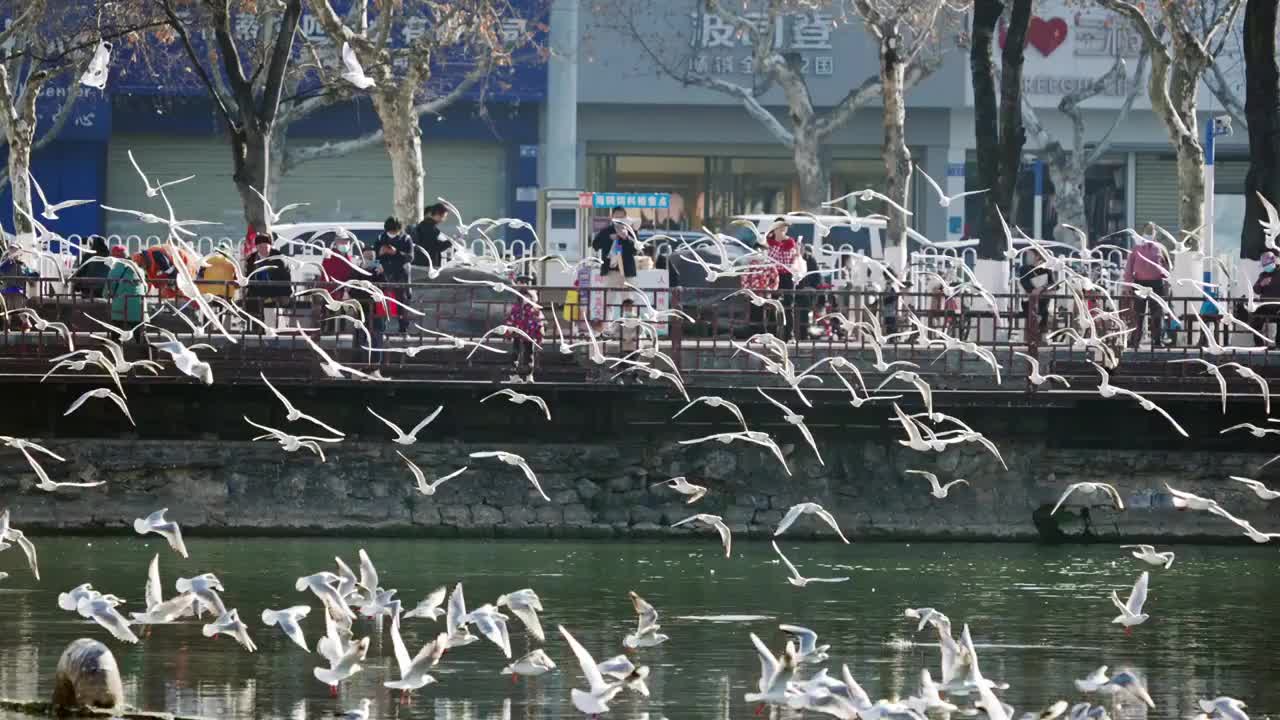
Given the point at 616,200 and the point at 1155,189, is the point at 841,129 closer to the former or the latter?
the point at 1155,189

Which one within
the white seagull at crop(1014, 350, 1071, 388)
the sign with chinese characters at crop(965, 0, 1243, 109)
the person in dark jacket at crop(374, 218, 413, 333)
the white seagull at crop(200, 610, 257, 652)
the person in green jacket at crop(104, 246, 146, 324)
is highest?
the sign with chinese characters at crop(965, 0, 1243, 109)

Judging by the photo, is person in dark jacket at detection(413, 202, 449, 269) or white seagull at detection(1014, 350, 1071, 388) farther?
person in dark jacket at detection(413, 202, 449, 269)

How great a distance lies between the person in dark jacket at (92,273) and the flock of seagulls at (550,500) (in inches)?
19.7

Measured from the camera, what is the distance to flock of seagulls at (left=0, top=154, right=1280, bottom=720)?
11.6 meters

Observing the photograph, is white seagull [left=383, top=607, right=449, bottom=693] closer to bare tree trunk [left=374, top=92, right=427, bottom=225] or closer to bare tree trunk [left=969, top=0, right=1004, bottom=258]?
bare tree trunk [left=969, top=0, right=1004, bottom=258]

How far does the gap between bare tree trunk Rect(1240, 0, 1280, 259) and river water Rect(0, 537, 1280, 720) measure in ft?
13.9

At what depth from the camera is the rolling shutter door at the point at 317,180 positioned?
42188mm

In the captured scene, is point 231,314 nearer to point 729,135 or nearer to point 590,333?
point 590,333

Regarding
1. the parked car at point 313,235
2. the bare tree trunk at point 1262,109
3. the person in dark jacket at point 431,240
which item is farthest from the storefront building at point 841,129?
the person in dark jacket at point 431,240

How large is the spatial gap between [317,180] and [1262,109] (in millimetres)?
22903

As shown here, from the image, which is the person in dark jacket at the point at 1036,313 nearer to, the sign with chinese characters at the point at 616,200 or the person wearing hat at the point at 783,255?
the person wearing hat at the point at 783,255

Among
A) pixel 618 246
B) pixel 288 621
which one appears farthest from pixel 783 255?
pixel 288 621

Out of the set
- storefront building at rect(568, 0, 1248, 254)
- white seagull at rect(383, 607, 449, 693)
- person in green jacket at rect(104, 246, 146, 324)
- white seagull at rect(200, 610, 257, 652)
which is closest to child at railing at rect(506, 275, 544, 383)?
person in green jacket at rect(104, 246, 146, 324)

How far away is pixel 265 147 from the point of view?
2386cm
